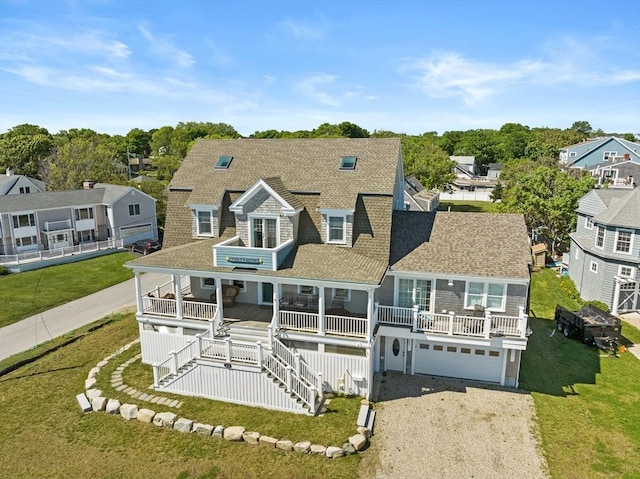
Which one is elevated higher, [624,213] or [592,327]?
[624,213]

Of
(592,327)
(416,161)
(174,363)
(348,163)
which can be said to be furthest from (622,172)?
(174,363)

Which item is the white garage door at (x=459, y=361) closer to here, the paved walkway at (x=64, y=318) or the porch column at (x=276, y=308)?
the porch column at (x=276, y=308)

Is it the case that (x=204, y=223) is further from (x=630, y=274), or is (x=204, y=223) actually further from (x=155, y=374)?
(x=630, y=274)

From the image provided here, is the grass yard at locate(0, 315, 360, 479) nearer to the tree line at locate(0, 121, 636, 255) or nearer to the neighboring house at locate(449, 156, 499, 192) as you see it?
the tree line at locate(0, 121, 636, 255)

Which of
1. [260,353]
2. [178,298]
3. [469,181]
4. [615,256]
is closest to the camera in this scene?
[260,353]

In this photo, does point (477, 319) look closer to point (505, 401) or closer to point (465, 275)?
point (465, 275)

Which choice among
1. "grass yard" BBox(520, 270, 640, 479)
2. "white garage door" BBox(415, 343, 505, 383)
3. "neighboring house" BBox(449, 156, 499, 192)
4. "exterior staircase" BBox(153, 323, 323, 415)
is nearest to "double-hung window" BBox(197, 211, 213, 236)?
"exterior staircase" BBox(153, 323, 323, 415)
